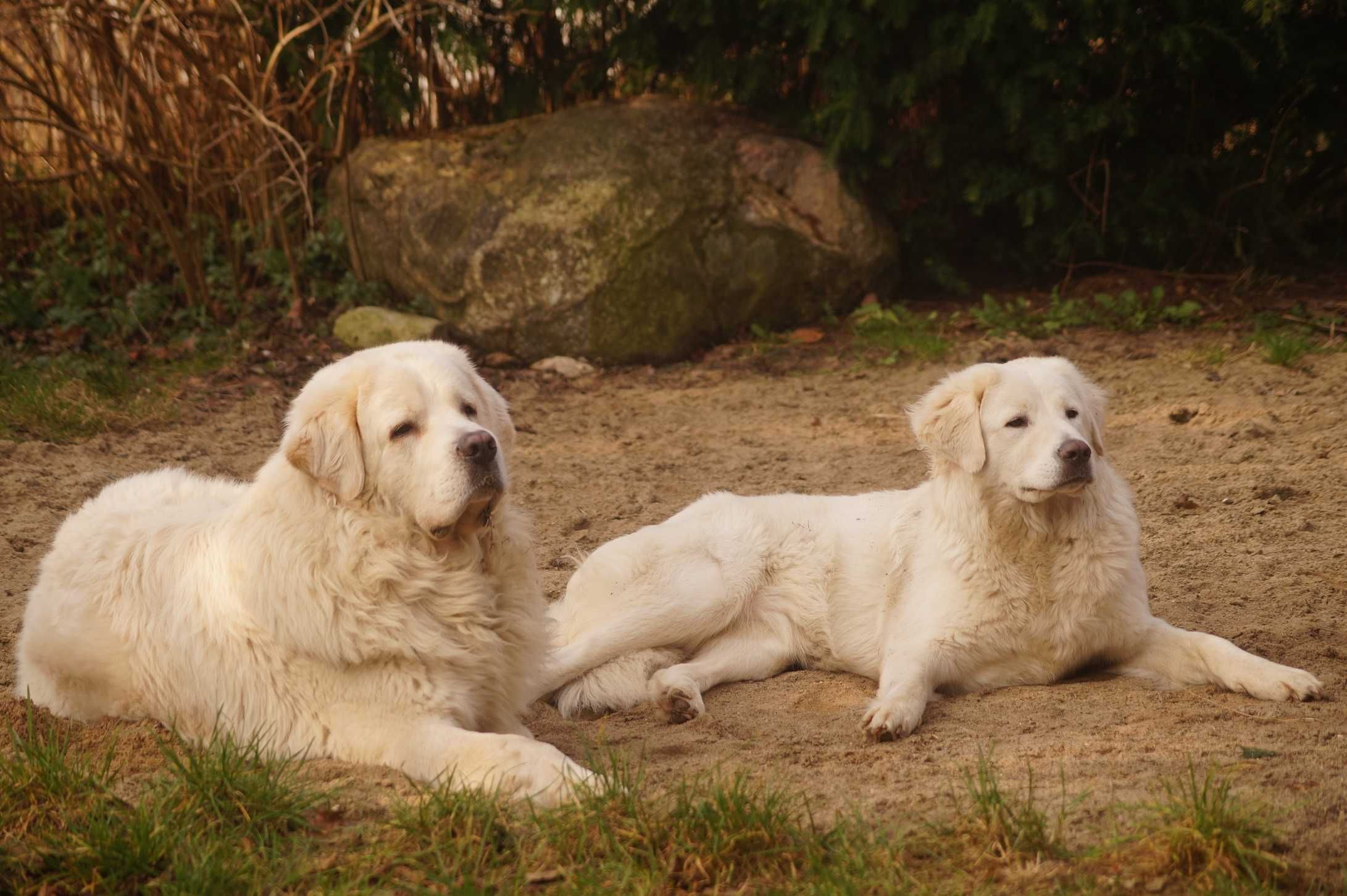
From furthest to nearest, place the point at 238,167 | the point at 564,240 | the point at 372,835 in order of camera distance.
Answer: the point at 238,167, the point at 564,240, the point at 372,835

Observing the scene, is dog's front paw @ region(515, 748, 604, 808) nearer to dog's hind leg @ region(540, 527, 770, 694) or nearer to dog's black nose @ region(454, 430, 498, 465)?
dog's black nose @ region(454, 430, 498, 465)

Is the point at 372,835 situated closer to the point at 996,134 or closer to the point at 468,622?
the point at 468,622

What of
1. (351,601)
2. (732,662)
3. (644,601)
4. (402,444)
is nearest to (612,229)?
(644,601)

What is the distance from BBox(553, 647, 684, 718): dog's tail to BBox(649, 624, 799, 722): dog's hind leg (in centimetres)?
7

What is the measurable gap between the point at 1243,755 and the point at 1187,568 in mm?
2117

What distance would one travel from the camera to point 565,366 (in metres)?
9.10

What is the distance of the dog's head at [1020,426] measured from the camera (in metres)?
4.32

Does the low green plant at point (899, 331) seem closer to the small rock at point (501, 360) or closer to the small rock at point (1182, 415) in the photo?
the small rock at point (1182, 415)

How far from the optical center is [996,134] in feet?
30.6

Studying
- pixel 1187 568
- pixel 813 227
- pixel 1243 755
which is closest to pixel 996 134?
pixel 813 227

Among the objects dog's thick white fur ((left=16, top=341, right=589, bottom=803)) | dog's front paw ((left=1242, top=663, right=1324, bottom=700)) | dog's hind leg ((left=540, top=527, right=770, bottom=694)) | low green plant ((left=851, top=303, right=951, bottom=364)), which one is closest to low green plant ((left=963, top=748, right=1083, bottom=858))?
dog's thick white fur ((left=16, top=341, right=589, bottom=803))

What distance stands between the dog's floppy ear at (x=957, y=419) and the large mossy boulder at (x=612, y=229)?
4.66 metres

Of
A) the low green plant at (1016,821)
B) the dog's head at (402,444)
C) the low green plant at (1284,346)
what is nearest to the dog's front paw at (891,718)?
the low green plant at (1016,821)

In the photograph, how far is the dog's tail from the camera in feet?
15.4
